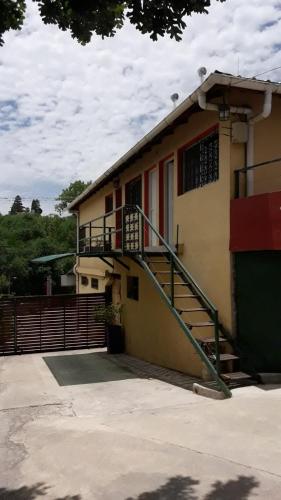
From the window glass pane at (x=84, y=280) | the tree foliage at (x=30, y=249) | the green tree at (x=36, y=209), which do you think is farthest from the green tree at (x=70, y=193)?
the window glass pane at (x=84, y=280)

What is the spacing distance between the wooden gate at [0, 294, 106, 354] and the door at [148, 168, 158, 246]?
3.97 m

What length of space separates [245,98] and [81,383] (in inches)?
236

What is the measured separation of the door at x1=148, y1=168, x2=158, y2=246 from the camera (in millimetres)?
11875

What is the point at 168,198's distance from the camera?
11.2 metres

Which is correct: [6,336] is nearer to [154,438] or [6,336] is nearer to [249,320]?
[249,320]

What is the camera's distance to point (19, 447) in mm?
5137

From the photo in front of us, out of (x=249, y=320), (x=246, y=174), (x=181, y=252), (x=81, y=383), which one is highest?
(x=246, y=174)

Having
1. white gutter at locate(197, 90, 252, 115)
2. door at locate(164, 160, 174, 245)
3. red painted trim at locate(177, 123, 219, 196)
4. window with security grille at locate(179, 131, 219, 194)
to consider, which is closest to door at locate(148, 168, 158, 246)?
door at locate(164, 160, 174, 245)

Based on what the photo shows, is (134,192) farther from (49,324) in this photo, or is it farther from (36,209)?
(36,209)

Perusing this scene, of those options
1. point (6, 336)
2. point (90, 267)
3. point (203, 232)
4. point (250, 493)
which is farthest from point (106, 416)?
point (90, 267)

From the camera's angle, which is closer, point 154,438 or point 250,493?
point 250,493

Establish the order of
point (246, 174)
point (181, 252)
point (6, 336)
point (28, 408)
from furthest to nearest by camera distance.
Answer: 1. point (6, 336)
2. point (181, 252)
3. point (246, 174)
4. point (28, 408)

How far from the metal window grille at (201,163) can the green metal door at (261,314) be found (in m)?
1.96

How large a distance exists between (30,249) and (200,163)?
1657 inches
